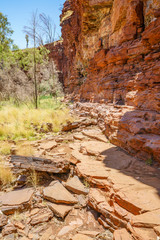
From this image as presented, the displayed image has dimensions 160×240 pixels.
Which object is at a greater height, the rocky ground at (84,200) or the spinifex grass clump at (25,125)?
the spinifex grass clump at (25,125)

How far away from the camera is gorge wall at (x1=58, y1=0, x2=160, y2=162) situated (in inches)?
138

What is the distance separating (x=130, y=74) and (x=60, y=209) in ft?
18.0

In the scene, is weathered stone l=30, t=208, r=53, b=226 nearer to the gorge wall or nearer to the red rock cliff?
the gorge wall

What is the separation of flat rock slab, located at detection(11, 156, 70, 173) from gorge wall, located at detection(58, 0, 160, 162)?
183cm

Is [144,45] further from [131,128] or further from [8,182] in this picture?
[8,182]

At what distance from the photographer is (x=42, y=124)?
6.98m

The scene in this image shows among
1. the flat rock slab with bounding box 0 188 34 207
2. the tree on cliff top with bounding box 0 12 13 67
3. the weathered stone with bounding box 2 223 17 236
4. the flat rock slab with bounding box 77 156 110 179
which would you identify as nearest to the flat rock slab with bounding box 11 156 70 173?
the flat rock slab with bounding box 77 156 110 179

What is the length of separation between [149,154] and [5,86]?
14647 millimetres

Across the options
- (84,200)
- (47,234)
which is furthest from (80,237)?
(84,200)

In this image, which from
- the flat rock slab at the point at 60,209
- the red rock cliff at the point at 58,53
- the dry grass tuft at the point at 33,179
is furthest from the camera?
the red rock cliff at the point at 58,53

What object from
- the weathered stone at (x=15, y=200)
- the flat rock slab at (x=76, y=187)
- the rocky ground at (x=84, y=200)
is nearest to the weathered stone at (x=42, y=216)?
the rocky ground at (x=84, y=200)

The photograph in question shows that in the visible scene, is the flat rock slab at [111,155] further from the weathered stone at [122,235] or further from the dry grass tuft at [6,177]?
the dry grass tuft at [6,177]

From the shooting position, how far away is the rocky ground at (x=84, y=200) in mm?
1885

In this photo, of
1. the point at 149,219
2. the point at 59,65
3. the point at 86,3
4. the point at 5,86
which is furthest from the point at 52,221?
the point at 59,65
